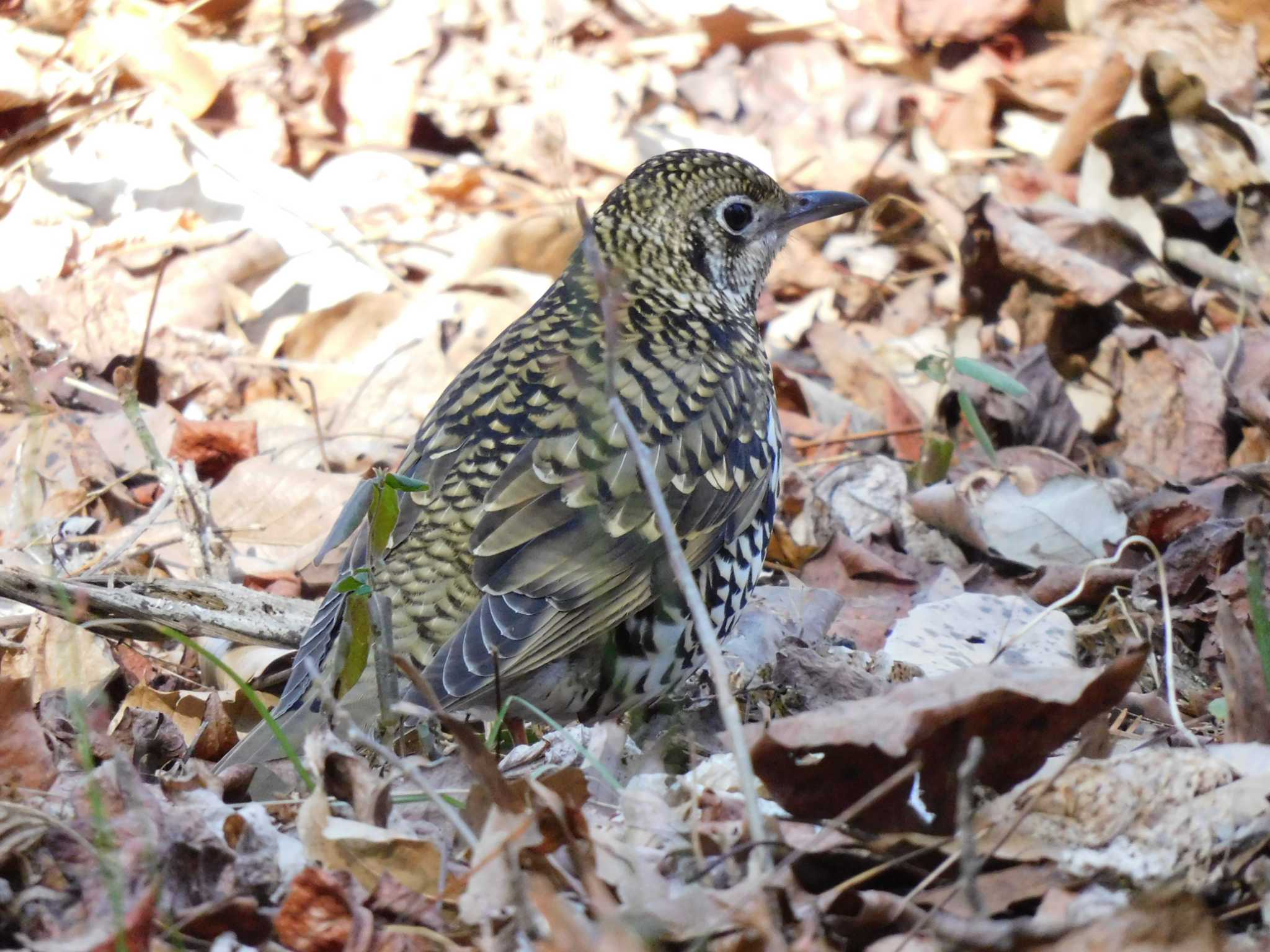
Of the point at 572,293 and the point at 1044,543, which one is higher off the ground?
the point at 572,293

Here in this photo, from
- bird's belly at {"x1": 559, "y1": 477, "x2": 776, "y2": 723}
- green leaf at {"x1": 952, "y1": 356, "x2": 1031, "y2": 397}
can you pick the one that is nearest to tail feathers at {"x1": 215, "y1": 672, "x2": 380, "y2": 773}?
bird's belly at {"x1": 559, "y1": 477, "x2": 776, "y2": 723}

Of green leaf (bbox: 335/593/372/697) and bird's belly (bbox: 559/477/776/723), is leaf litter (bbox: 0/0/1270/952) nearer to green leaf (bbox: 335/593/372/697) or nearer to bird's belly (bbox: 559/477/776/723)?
bird's belly (bbox: 559/477/776/723)

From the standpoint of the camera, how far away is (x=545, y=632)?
343cm

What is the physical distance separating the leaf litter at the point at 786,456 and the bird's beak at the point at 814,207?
59 cm

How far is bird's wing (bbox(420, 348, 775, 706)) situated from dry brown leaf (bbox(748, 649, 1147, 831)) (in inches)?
39.7

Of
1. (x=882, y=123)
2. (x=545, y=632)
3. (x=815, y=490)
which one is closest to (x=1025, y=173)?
(x=882, y=123)

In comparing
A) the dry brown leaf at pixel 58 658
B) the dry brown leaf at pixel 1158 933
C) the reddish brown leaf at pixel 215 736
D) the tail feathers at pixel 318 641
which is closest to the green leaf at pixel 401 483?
the tail feathers at pixel 318 641

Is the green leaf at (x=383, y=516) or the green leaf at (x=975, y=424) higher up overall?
the green leaf at (x=383, y=516)

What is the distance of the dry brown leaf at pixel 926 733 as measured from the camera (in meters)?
2.32

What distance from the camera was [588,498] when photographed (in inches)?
141

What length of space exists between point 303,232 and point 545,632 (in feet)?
12.2

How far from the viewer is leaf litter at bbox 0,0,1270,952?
7.72 feet

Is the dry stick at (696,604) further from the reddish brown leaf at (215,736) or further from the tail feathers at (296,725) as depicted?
the reddish brown leaf at (215,736)

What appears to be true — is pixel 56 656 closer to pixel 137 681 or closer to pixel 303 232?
pixel 137 681
